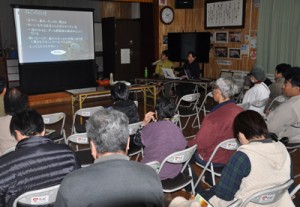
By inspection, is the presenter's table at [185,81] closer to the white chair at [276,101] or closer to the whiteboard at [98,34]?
the white chair at [276,101]

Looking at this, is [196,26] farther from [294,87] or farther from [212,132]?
[212,132]

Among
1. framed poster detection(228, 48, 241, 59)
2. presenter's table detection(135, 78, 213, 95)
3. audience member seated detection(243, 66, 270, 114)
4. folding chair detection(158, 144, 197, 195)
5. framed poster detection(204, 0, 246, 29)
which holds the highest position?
framed poster detection(204, 0, 246, 29)

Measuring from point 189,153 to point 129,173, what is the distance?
3.61ft

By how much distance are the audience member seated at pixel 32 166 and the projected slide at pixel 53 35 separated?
5.64m

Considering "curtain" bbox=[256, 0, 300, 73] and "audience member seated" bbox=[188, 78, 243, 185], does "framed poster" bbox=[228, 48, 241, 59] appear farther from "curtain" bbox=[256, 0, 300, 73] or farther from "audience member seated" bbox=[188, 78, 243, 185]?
"audience member seated" bbox=[188, 78, 243, 185]

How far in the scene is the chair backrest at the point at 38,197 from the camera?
5.32 ft

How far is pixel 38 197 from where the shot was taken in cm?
165

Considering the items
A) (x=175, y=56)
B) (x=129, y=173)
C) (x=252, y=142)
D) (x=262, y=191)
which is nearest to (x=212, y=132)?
(x=252, y=142)

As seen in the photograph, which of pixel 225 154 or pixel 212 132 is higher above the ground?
pixel 212 132

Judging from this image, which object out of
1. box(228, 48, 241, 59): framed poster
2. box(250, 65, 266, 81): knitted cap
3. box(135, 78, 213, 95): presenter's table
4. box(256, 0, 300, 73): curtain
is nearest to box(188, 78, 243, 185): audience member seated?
box(250, 65, 266, 81): knitted cap

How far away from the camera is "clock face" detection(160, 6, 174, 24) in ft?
26.8

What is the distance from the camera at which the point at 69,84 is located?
816 cm

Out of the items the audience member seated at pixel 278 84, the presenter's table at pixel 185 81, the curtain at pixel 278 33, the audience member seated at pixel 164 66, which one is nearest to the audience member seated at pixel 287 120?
the audience member seated at pixel 278 84

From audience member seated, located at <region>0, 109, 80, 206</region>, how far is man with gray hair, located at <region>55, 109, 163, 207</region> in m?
0.45
